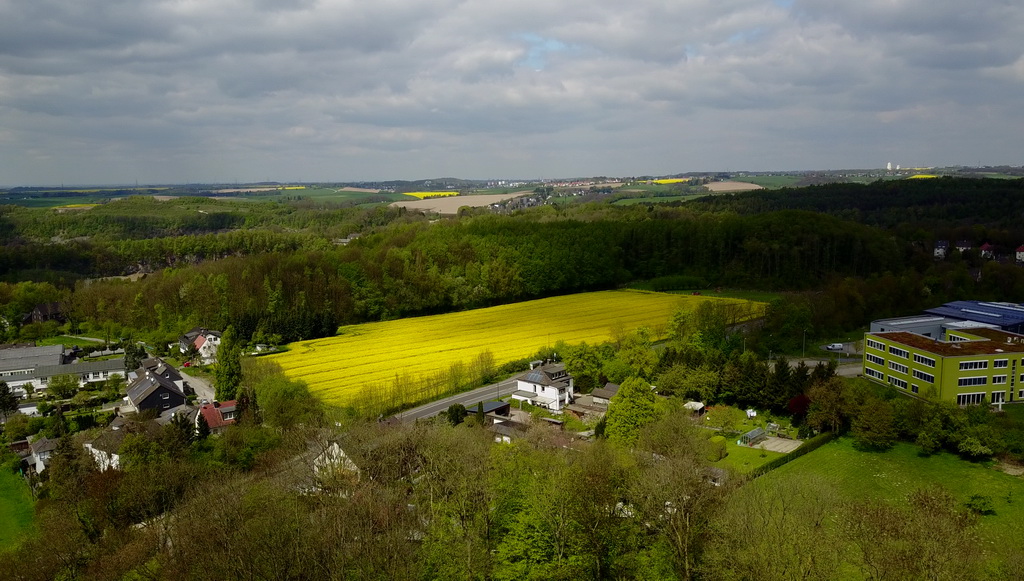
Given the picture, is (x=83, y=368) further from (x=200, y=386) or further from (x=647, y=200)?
(x=647, y=200)

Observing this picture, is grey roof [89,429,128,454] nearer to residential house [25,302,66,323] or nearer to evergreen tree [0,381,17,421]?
evergreen tree [0,381,17,421]

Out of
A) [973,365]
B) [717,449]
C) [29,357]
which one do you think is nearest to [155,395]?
[29,357]

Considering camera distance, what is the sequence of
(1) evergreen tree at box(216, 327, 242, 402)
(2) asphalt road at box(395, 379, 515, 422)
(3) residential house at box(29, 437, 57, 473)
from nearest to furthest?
1. (3) residential house at box(29, 437, 57, 473)
2. (2) asphalt road at box(395, 379, 515, 422)
3. (1) evergreen tree at box(216, 327, 242, 402)

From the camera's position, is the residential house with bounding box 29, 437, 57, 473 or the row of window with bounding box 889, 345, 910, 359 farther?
the row of window with bounding box 889, 345, 910, 359

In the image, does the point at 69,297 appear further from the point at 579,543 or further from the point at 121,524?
the point at 579,543

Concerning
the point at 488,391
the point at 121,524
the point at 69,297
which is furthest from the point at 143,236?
the point at 121,524

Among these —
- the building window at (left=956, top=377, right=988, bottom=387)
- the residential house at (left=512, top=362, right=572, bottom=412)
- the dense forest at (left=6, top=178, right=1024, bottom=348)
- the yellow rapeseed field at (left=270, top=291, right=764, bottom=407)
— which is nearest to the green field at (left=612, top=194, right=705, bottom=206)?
the dense forest at (left=6, top=178, right=1024, bottom=348)

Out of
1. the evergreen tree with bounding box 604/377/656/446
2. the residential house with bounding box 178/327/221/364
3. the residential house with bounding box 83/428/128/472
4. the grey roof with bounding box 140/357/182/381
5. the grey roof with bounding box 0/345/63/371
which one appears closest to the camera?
the evergreen tree with bounding box 604/377/656/446
